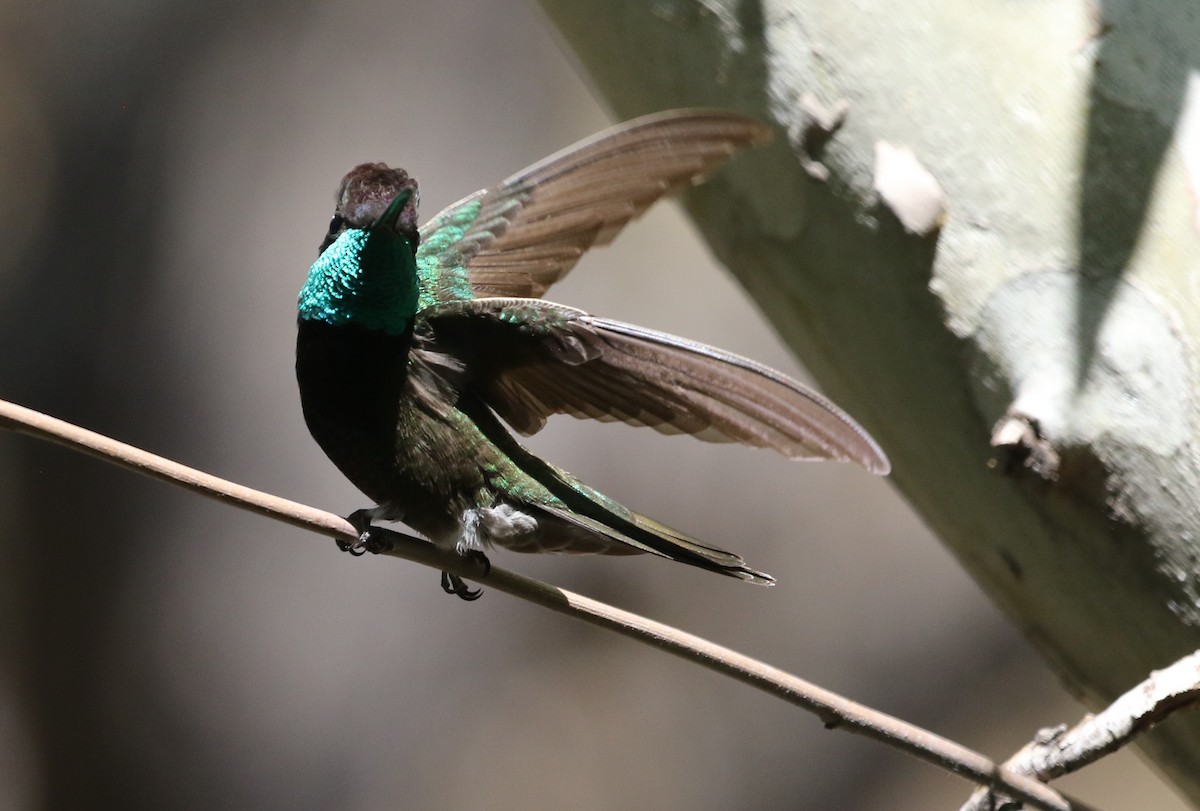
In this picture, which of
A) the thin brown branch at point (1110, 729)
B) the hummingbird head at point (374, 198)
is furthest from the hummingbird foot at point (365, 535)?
the thin brown branch at point (1110, 729)

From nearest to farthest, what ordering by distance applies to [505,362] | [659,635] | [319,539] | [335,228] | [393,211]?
1. [659,635]
2. [393,211]
3. [505,362]
4. [335,228]
5. [319,539]

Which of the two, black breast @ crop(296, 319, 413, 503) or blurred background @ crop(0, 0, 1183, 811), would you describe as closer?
black breast @ crop(296, 319, 413, 503)

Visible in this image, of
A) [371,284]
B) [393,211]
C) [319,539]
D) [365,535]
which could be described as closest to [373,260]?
[371,284]

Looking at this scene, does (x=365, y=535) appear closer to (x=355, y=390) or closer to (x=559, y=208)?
(x=355, y=390)

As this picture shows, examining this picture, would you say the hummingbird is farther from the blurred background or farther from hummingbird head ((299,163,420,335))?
the blurred background

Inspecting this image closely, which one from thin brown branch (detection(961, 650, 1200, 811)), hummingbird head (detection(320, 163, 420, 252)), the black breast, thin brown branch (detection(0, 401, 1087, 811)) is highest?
hummingbird head (detection(320, 163, 420, 252))

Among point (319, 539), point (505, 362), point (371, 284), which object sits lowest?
point (505, 362)

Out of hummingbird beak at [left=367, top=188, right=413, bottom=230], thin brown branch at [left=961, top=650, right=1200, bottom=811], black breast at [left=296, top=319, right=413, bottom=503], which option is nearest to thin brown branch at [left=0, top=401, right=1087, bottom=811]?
thin brown branch at [left=961, top=650, right=1200, bottom=811]
